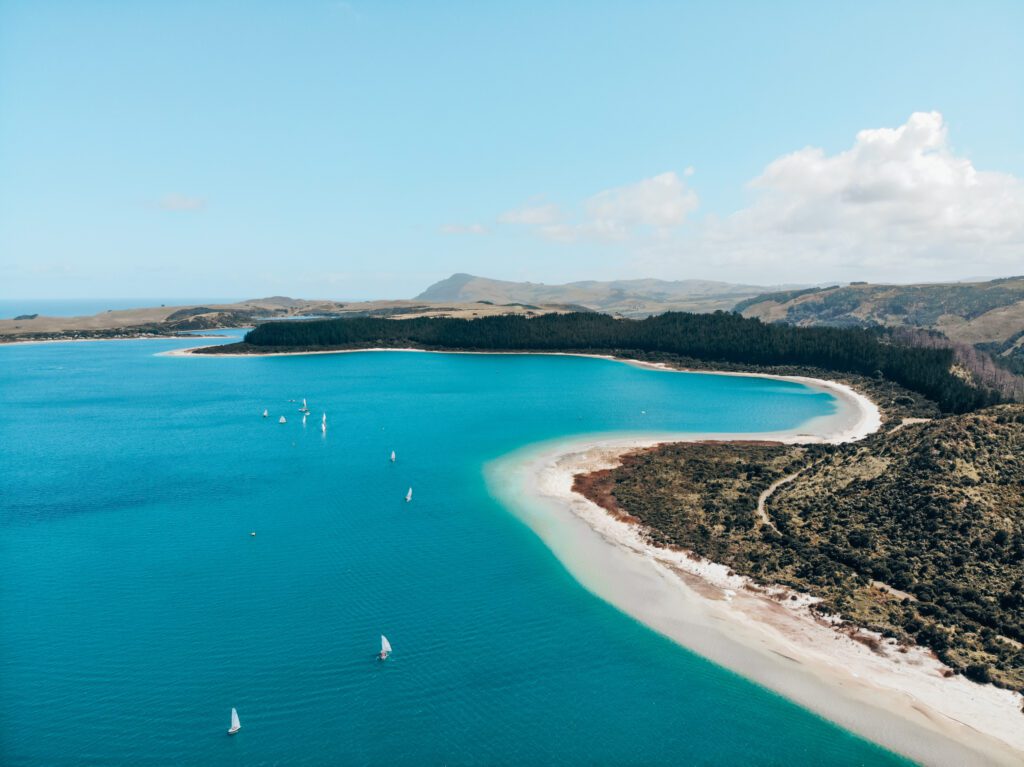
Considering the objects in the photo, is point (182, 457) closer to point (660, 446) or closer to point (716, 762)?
point (660, 446)


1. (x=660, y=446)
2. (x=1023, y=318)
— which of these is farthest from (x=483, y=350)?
(x=1023, y=318)

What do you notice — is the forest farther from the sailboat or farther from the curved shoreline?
the sailboat

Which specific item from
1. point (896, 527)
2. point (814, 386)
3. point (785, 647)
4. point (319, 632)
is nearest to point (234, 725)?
point (319, 632)

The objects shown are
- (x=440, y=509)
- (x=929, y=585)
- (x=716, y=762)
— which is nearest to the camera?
(x=716, y=762)

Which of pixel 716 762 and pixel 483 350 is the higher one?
pixel 483 350

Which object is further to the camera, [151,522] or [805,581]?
[151,522]

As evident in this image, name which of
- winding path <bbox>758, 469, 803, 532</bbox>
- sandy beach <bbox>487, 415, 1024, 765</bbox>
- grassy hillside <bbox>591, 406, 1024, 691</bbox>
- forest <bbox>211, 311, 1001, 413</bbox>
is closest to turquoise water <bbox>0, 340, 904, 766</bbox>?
sandy beach <bbox>487, 415, 1024, 765</bbox>
